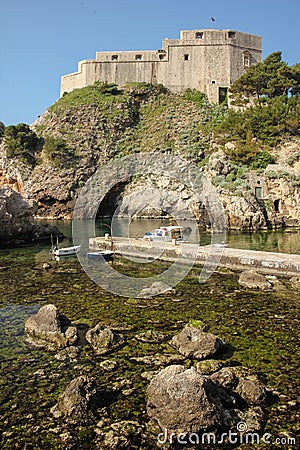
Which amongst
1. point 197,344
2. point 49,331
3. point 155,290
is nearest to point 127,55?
point 155,290

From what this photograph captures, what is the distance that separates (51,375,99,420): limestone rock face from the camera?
7285mm

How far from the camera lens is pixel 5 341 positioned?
1091cm

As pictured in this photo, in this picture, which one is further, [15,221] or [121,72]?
[121,72]

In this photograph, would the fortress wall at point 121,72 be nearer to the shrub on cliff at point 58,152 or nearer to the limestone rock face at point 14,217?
the shrub on cliff at point 58,152

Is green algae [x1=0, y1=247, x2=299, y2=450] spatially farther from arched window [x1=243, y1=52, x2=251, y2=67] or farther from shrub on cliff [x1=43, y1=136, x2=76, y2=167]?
arched window [x1=243, y1=52, x2=251, y2=67]

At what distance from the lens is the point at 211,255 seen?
21547mm

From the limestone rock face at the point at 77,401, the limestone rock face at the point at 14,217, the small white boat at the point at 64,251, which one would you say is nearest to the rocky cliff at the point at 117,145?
the limestone rock face at the point at 14,217

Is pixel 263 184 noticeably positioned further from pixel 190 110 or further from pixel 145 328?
pixel 145 328

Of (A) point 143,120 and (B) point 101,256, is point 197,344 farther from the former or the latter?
(A) point 143,120

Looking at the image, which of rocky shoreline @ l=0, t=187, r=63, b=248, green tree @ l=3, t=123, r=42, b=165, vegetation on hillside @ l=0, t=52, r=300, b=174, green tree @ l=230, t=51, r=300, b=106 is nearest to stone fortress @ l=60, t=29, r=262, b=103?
vegetation on hillside @ l=0, t=52, r=300, b=174

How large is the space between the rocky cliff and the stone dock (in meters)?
17.7

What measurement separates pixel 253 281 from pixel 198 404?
34.0ft

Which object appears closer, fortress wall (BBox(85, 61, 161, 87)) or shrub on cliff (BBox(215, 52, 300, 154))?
shrub on cliff (BBox(215, 52, 300, 154))

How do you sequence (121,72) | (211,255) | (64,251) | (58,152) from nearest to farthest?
(211,255), (64,251), (58,152), (121,72)
